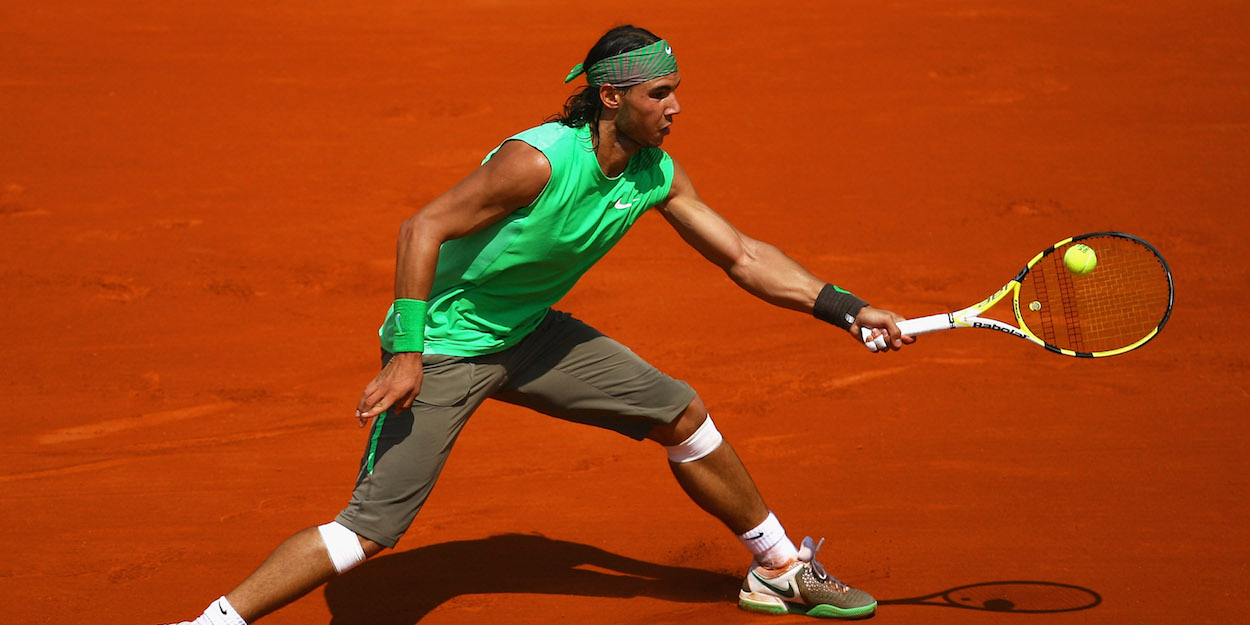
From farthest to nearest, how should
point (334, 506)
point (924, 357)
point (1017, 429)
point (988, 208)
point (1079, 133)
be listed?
point (1079, 133), point (988, 208), point (924, 357), point (1017, 429), point (334, 506)

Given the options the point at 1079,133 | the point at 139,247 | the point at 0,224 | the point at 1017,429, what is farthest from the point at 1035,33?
the point at 0,224

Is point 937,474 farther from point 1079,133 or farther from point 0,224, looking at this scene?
point 0,224

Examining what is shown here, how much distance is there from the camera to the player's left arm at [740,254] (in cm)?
406

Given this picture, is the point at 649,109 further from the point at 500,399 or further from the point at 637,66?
the point at 500,399

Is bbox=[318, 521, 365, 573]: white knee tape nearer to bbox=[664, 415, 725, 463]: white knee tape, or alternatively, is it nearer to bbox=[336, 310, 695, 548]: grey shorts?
bbox=[336, 310, 695, 548]: grey shorts

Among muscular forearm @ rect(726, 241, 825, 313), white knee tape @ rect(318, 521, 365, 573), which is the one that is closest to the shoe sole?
muscular forearm @ rect(726, 241, 825, 313)

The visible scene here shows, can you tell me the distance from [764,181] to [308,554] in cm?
553

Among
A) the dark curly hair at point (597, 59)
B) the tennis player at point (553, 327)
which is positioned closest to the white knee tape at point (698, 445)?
the tennis player at point (553, 327)

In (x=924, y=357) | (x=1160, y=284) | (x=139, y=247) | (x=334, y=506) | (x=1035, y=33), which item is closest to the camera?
(x=334, y=506)

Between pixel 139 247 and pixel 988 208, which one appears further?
pixel 988 208

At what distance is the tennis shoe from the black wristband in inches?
30.1

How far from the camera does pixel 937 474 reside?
5.20 metres

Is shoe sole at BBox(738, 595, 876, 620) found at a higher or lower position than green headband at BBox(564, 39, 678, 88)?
lower

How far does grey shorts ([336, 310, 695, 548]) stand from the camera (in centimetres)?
361
